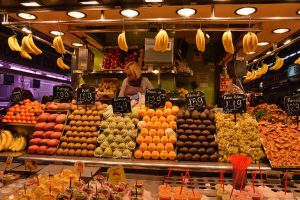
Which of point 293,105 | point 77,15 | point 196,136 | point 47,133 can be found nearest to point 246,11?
point 293,105

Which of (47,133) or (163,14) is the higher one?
(163,14)

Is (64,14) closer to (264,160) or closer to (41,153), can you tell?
(41,153)

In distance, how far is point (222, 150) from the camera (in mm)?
3582

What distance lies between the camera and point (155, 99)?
14.1ft

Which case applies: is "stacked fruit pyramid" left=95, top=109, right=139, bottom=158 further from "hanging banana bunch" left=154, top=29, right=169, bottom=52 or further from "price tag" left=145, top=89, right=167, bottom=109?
"hanging banana bunch" left=154, top=29, right=169, bottom=52

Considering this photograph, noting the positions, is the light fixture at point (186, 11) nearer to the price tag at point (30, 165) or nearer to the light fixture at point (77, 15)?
the light fixture at point (77, 15)

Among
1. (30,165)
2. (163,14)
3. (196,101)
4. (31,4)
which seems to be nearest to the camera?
(30,165)

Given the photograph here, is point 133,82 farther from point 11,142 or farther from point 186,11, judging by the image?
point 11,142

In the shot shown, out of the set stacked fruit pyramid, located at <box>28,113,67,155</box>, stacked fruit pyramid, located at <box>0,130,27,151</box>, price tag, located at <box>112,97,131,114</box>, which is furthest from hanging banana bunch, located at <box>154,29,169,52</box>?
stacked fruit pyramid, located at <box>0,130,27,151</box>

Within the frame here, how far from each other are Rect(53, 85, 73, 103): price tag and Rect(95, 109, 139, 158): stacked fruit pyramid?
3.06 feet

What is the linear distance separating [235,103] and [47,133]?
107 inches

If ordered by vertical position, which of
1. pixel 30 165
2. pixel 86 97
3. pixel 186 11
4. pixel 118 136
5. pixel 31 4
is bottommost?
pixel 30 165

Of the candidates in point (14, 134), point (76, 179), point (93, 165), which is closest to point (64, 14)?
point (14, 134)

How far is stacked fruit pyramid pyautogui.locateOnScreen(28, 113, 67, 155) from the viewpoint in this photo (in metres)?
3.88
